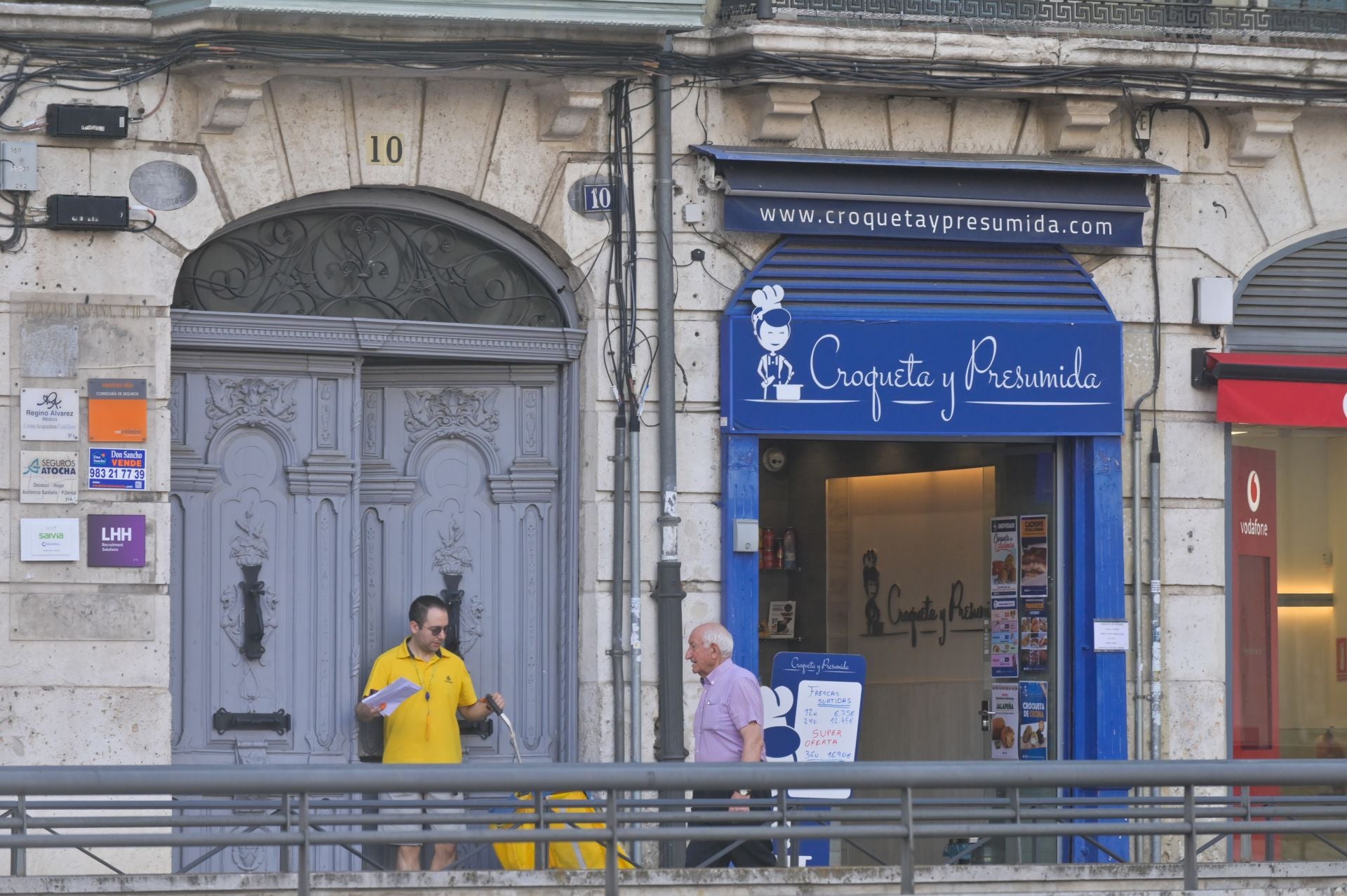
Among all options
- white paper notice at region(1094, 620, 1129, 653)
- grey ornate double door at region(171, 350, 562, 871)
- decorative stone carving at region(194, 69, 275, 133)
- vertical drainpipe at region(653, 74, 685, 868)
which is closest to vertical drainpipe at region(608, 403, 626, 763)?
vertical drainpipe at region(653, 74, 685, 868)

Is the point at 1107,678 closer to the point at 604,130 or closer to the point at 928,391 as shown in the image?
the point at 928,391

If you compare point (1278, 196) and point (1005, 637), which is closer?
point (1278, 196)

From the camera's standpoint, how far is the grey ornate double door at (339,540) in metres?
11.2

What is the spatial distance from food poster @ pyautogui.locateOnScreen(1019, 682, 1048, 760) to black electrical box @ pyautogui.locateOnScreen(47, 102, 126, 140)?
5.91m

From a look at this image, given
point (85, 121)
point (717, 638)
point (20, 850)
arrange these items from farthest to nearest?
point (85, 121)
point (717, 638)
point (20, 850)

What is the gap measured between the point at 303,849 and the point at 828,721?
4.31 m

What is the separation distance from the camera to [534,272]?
1177 cm

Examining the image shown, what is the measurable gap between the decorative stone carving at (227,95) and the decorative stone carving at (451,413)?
173cm

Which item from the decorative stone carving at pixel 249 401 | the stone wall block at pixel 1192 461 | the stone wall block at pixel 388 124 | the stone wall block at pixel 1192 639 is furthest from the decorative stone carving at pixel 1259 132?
the decorative stone carving at pixel 249 401

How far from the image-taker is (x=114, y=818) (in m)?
8.23

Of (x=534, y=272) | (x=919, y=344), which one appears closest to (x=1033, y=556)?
(x=919, y=344)

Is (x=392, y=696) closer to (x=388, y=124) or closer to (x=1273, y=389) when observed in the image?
(x=388, y=124)

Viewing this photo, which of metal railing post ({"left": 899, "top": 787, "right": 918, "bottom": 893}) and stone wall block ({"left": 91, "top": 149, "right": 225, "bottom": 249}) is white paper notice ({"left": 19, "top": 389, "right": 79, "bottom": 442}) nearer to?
stone wall block ({"left": 91, "top": 149, "right": 225, "bottom": 249})

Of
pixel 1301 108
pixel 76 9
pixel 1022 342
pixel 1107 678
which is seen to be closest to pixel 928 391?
pixel 1022 342
